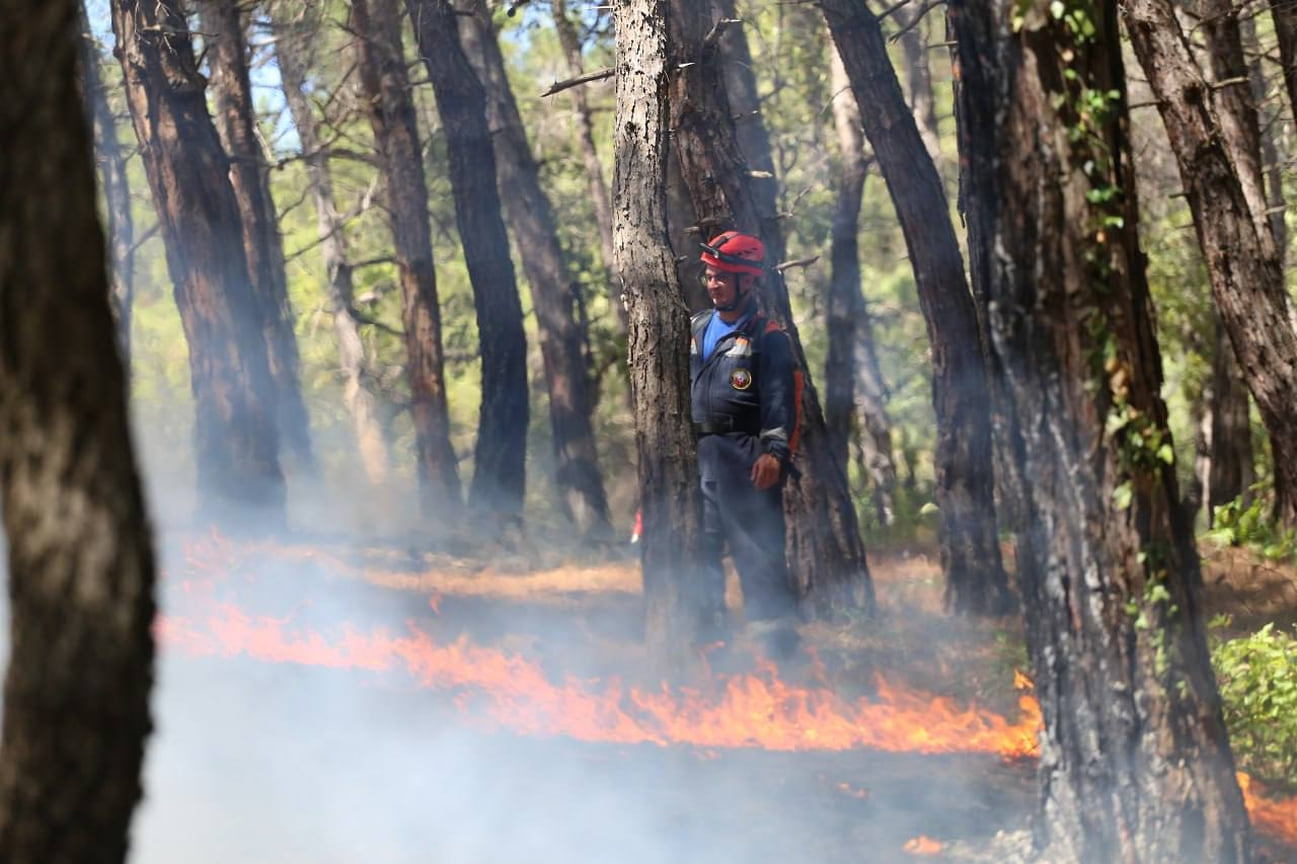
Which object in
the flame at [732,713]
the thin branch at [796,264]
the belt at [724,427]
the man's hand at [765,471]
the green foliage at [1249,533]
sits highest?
the thin branch at [796,264]

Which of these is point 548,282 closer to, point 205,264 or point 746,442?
point 205,264

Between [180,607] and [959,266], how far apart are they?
6.74 meters

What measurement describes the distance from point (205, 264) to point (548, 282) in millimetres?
5685

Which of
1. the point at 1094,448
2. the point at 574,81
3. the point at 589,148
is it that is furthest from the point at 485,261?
the point at 1094,448

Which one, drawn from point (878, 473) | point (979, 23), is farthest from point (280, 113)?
point (979, 23)

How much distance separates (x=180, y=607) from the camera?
1248cm

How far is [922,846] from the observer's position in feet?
22.2

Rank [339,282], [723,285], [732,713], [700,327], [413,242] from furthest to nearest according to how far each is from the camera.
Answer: [339,282], [413,242], [700,327], [723,285], [732,713]

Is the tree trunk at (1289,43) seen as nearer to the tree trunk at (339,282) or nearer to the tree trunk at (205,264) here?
the tree trunk at (205,264)

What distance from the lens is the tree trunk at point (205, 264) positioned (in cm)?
1459

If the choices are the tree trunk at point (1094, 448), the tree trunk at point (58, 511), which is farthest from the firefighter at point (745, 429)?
the tree trunk at point (58, 511)

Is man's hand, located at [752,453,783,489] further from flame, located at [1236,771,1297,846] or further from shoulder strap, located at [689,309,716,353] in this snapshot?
flame, located at [1236,771,1297,846]

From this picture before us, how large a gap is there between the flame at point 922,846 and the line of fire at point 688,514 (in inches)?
0.5

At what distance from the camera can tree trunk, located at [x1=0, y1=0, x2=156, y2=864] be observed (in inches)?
118
